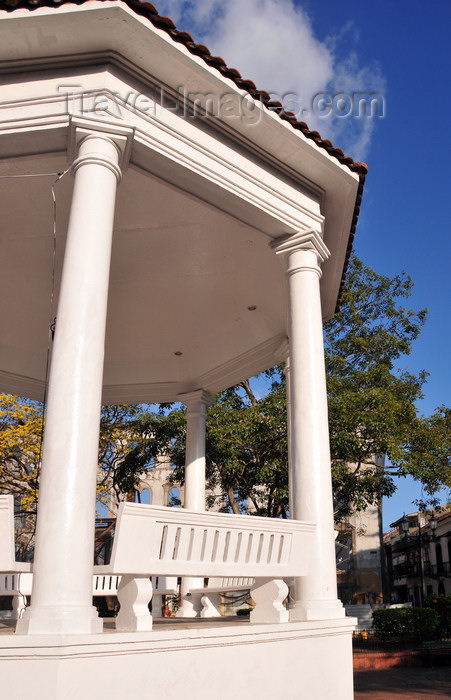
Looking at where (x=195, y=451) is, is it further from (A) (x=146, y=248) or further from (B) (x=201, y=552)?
(B) (x=201, y=552)

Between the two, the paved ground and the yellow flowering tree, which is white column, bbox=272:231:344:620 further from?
the yellow flowering tree

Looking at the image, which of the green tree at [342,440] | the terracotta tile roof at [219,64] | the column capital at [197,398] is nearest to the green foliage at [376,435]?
the green tree at [342,440]

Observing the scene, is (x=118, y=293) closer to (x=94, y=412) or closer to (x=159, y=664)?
(x=94, y=412)

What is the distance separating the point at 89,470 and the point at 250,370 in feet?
27.6

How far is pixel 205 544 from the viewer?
620 cm

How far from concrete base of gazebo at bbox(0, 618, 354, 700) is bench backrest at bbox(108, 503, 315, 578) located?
22.4 inches

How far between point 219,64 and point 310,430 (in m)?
4.57

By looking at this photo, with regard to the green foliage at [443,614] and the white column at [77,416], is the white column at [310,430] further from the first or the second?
the green foliage at [443,614]

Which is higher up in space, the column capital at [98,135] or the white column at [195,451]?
the column capital at [98,135]

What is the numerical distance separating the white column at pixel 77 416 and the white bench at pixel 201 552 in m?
0.40

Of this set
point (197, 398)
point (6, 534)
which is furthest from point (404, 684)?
point (6, 534)

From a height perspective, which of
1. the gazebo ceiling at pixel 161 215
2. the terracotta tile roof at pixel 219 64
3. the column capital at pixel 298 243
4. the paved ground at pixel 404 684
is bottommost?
the paved ground at pixel 404 684

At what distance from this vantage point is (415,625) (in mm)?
21719

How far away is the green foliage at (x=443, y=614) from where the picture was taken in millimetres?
22625
